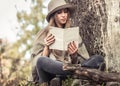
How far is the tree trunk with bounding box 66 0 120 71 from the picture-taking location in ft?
21.1

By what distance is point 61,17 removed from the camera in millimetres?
6477

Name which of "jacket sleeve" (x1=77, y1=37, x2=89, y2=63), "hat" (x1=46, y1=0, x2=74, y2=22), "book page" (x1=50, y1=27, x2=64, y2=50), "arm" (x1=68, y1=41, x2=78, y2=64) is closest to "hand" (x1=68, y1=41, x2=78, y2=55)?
"arm" (x1=68, y1=41, x2=78, y2=64)

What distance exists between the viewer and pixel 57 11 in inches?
258

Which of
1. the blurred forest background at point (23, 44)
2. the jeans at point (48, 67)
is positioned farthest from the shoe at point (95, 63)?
the blurred forest background at point (23, 44)

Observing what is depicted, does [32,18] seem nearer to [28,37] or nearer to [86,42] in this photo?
[28,37]

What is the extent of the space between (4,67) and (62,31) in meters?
12.8

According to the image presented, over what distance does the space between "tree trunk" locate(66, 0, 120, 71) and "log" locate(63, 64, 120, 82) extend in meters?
0.60

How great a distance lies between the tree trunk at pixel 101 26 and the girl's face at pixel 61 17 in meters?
0.57

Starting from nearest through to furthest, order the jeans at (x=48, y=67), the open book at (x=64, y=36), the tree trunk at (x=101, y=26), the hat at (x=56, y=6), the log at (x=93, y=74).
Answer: the log at (x=93, y=74) → the open book at (x=64, y=36) → the jeans at (x=48, y=67) → the tree trunk at (x=101, y=26) → the hat at (x=56, y=6)

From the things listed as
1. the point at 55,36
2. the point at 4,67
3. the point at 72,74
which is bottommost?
the point at 4,67

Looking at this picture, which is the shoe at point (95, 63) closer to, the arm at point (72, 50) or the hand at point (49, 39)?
the arm at point (72, 50)

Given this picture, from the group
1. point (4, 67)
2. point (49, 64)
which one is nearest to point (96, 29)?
point (49, 64)

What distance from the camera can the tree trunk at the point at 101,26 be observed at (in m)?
6.42

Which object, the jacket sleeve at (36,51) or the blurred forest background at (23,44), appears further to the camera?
the blurred forest background at (23,44)
